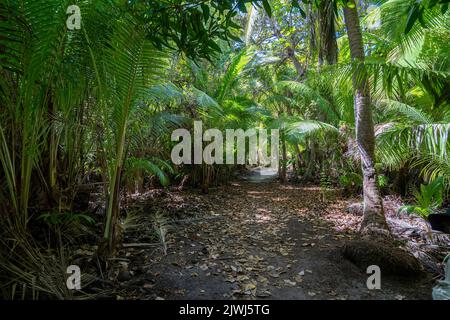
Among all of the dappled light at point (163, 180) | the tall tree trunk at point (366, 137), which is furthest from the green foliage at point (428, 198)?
the tall tree trunk at point (366, 137)

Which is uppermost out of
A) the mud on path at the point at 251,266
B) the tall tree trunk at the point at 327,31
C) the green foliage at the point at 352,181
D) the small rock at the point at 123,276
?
the tall tree trunk at the point at 327,31

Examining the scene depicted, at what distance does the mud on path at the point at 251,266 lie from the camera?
2193 millimetres

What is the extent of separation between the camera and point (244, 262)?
109 inches

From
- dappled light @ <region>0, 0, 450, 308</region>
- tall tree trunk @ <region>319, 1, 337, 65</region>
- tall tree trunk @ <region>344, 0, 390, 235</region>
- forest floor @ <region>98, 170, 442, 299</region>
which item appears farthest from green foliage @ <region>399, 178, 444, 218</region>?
tall tree trunk @ <region>319, 1, 337, 65</region>

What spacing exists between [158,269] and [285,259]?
1.33 metres

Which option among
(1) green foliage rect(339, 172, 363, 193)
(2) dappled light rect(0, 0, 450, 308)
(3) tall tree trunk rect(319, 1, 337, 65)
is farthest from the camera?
(1) green foliage rect(339, 172, 363, 193)

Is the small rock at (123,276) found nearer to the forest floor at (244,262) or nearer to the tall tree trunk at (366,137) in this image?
the forest floor at (244,262)

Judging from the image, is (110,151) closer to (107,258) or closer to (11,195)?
(11,195)

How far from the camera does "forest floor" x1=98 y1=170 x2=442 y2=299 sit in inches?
86.7

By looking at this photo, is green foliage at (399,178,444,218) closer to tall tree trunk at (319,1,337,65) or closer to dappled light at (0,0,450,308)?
dappled light at (0,0,450,308)

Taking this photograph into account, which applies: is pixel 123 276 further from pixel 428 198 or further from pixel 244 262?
pixel 428 198

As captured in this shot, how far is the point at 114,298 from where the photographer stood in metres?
1.97

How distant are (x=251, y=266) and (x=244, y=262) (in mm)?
109

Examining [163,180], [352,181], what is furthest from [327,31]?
[163,180]
